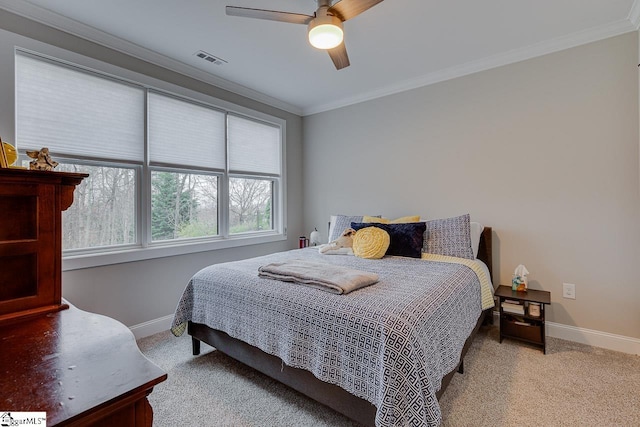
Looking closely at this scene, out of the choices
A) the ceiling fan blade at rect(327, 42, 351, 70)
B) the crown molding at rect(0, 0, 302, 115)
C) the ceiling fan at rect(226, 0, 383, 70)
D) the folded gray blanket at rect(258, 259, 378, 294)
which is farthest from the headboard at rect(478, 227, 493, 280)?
the crown molding at rect(0, 0, 302, 115)

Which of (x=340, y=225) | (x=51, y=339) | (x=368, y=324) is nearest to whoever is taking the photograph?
(x=51, y=339)

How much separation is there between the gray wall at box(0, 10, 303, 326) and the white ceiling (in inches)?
3.5

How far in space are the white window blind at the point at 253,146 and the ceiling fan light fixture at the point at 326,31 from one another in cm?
195

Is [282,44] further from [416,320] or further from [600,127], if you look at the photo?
[600,127]

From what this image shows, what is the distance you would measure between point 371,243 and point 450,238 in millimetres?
736

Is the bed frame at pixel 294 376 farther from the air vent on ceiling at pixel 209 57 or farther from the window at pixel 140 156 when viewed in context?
the air vent on ceiling at pixel 209 57

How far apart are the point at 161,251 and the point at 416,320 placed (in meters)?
2.47

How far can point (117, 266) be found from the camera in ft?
8.39

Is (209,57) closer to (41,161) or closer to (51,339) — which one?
(41,161)

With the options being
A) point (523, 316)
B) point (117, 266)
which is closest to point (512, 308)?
point (523, 316)

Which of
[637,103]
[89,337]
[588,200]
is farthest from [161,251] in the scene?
[637,103]

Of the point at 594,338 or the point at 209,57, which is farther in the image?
the point at 209,57

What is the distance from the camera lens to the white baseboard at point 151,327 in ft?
8.77

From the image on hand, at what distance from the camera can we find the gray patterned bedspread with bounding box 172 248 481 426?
4.12 feet
